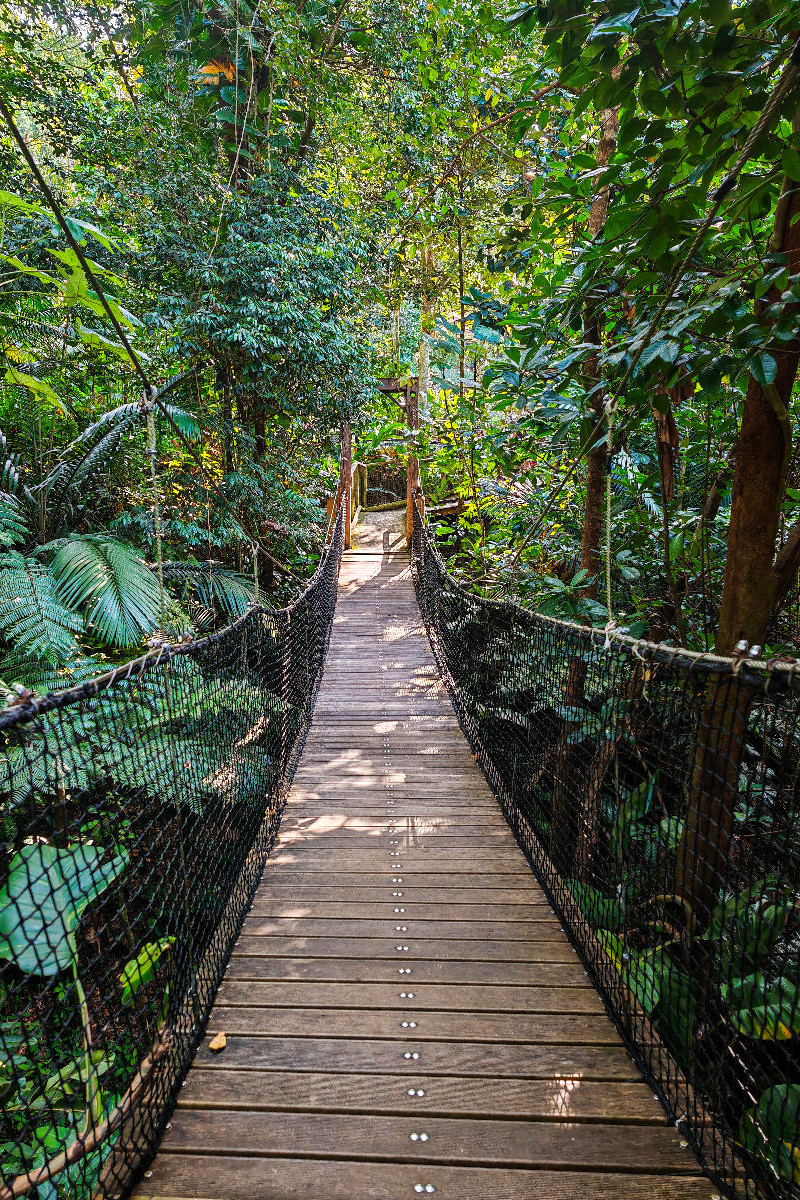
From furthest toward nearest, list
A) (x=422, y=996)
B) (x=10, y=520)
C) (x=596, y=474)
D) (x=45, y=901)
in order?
(x=10, y=520) → (x=596, y=474) → (x=422, y=996) → (x=45, y=901)

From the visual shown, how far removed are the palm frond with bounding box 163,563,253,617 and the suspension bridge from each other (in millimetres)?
1095

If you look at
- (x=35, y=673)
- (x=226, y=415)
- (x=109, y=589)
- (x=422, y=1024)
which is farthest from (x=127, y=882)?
(x=226, y=415)

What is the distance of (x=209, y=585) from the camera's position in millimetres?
3465

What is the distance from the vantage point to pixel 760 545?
1.25 meters

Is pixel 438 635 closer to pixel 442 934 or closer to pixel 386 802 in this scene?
pixel 386 802

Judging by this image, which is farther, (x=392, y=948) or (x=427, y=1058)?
(x=392, y=948)

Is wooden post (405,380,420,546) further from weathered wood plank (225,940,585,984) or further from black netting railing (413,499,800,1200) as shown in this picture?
weathered wood plank (225,940,585,984)

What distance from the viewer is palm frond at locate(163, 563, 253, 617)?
3.36 meters

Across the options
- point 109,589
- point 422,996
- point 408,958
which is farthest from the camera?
point 109,589

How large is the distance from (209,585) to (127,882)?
2.22 meters

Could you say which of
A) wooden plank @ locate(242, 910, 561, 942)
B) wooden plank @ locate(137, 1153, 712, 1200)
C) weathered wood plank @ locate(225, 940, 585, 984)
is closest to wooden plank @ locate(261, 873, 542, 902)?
wooden plank @ locate(242, 910, 561, 942)

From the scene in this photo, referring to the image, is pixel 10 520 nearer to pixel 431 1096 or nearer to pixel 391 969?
pixel 391 969

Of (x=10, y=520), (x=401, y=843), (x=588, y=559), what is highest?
(x=10, y=520)

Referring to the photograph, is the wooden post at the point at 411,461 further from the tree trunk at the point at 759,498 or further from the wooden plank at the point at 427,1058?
the wooden plank at the point at 427,1058
